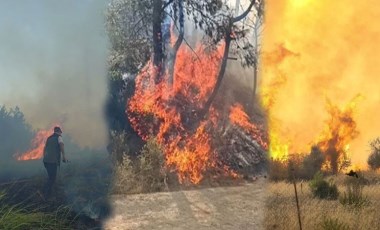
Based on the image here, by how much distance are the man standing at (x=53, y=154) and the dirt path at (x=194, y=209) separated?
1.26 metres

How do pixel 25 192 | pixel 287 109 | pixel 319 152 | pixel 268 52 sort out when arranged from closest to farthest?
1. pixel 25 192
2. pixel 268 52
3. pixel 287 109
4. pixel 319 152

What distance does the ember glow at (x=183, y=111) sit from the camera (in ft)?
31.4

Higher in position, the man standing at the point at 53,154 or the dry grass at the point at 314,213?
the man standing at the point at 53,154

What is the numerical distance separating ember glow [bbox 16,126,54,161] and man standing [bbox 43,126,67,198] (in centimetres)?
15

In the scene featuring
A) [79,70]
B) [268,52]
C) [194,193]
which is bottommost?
[194,193]

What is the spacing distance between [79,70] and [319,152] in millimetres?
11021

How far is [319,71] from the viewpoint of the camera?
16156 mm

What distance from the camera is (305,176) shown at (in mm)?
16234

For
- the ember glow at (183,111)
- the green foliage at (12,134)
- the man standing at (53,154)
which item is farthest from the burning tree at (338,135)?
the green foliage at (12,134)

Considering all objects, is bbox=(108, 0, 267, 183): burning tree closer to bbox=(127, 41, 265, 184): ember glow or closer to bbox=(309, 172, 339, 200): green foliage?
bbox=(127, 41, 265, 184): ember glow

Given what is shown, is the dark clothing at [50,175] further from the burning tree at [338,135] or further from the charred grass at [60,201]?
the burning tree at [338,135]

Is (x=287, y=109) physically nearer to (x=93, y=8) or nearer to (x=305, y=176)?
(x=305, y=176)

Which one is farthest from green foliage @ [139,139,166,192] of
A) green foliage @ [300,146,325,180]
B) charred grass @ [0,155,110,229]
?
green foliage @ [300,146,325,180]

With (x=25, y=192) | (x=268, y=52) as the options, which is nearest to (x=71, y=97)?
(x=25, y=192)
